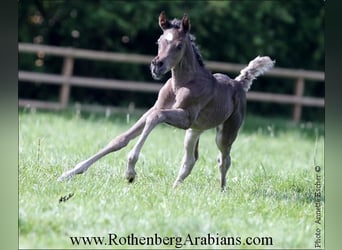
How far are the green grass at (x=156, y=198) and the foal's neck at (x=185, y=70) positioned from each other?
2.40 ft

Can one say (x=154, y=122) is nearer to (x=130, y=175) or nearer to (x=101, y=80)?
(x=130, y=175)

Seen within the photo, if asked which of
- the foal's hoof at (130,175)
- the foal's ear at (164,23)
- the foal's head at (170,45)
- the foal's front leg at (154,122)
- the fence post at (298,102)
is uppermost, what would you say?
the foal's ear at (164,23)

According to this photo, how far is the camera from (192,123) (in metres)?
5.12

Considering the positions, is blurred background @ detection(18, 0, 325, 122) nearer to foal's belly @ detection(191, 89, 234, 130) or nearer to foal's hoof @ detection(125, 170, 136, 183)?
foal's belly @ detection(191, 89, 234, 130)

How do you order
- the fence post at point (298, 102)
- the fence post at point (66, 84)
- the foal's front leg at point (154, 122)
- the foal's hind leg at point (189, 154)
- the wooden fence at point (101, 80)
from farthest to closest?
the fence post at point (298, 102)
the fence post at point (66, 84)
the wooden fence at point (101, 80)
the foal's hind leg at point (189, 154)
the foal's front leg at point (154, 122)

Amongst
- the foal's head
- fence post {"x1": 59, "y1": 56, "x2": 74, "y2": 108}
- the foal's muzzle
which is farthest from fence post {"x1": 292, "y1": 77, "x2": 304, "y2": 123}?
the foal's muzzle

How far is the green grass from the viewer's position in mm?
4047

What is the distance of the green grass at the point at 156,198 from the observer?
405 centimetres

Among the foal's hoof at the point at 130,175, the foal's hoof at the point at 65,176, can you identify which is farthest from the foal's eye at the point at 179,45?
the foal's hoof at the point at 65,176

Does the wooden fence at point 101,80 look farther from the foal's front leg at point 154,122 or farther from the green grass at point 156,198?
the foal's front leg at point 154,122

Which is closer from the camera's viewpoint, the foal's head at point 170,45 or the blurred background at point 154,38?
the foal's head at point 170,45
